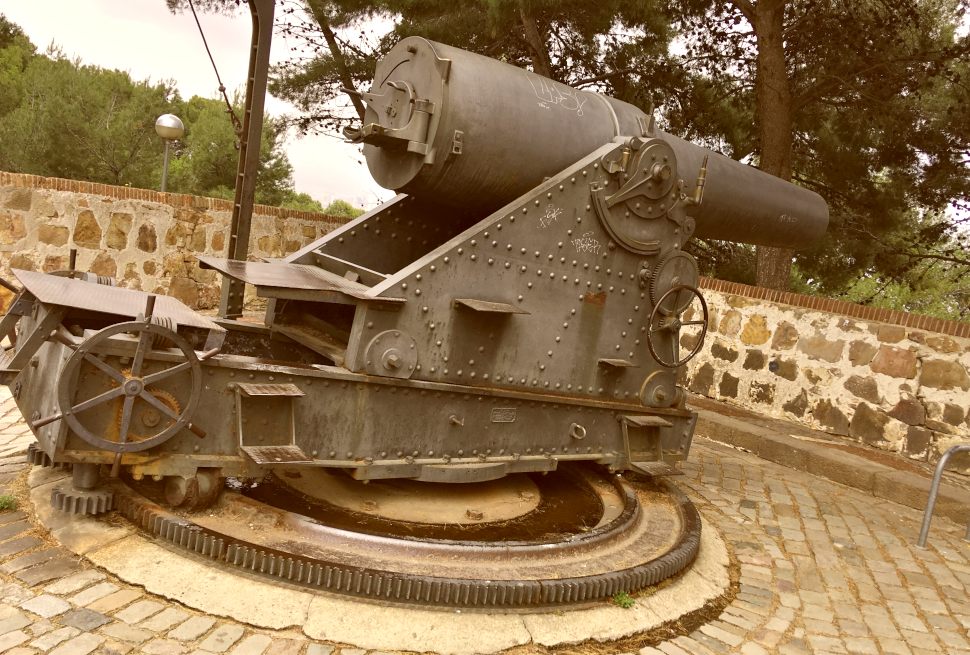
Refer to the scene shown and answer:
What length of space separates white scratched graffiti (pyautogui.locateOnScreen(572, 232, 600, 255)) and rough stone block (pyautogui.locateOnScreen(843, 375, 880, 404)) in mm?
4303

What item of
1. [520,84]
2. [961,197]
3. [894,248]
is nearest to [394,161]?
[520,84]

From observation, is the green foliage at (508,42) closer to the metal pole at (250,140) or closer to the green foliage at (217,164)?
the metal pole at (250,140)

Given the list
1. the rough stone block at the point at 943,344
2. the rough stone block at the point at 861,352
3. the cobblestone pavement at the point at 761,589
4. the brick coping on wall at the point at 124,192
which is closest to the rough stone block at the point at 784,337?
the rough stone block at the point at 861,352

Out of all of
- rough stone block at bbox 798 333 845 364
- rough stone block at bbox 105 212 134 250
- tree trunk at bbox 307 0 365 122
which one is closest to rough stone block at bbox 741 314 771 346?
rough stone block at bbox 798 333 845 364

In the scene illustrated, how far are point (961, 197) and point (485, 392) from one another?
30.7 ft

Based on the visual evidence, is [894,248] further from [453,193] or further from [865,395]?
[453,193]

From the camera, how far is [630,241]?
4309 mm

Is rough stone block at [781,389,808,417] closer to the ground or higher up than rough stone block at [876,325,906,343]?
closer to the ground

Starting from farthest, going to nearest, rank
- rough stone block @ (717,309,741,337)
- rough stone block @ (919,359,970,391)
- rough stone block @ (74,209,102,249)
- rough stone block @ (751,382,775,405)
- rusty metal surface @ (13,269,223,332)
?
1. rough stone block @ (717,309,741,337)
2. rough stone block @ (751,382,775,405)
3. rough stone block @ (74,209,102,249)
4. rough stone block @ (919,359,970,391)
5. rusty metal surface @ (13,269,223,332)

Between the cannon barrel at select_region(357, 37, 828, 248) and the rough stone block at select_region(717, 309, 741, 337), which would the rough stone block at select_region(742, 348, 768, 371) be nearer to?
the rough stone block at select_region(717, 309, 741, 337)

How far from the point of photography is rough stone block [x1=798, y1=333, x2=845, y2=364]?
7.39m

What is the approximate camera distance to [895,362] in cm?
696

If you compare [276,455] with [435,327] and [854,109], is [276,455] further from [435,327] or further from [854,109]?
[854,109]

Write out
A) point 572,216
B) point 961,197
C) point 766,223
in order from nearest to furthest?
point 572,216 < point 766,223 < point 961,197
